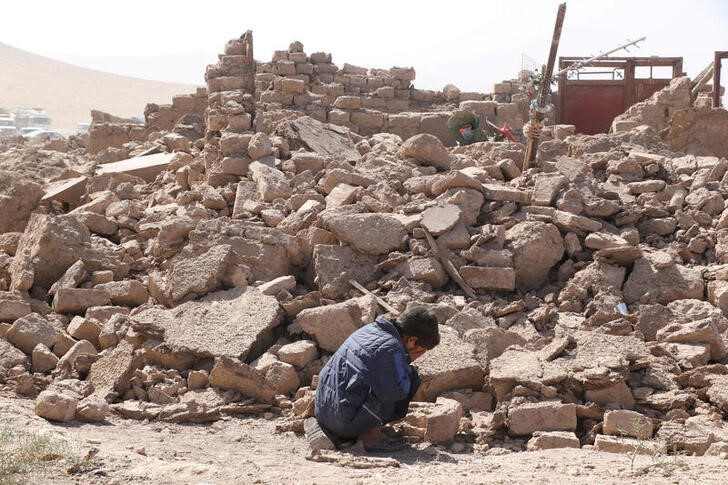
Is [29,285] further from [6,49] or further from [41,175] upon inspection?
[6,49]

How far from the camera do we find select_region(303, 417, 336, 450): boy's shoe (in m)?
4.89

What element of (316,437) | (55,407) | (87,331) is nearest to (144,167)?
(87,331)

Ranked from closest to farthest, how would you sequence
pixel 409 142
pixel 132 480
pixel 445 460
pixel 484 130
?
pixel 132 480, pixel 445 460, pixel 409 142, pixel 484 130

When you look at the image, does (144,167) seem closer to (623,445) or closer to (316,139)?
(316,139)

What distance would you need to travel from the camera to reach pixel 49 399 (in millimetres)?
5203

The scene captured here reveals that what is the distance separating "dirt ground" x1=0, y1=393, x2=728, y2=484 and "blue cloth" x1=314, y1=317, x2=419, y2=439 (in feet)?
0.64

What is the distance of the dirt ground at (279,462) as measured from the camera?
4.09m

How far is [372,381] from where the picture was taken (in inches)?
188

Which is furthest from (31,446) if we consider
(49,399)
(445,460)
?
(445,460)

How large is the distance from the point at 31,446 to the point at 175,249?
Answer: 3.45 m

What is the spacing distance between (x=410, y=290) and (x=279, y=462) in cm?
230

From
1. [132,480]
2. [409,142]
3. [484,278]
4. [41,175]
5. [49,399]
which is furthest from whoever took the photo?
[41,175]

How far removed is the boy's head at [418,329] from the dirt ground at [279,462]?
60cm

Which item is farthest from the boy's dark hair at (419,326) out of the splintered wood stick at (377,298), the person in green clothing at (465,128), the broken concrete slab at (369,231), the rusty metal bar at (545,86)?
the person in green clothing at (465,128)
